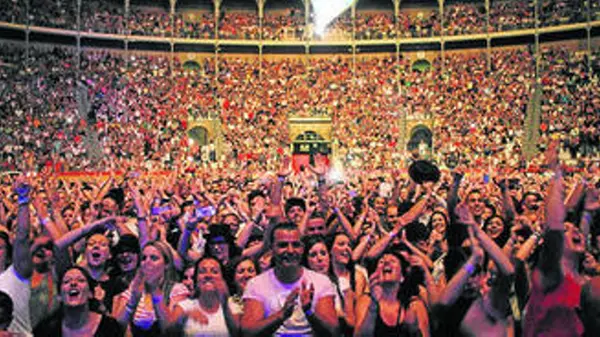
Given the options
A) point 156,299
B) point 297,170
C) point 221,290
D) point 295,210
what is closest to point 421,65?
point 297,170

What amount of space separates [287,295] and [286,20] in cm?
4155

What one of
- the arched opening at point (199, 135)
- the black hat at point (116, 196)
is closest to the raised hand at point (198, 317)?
the black hat at point (116, 196)

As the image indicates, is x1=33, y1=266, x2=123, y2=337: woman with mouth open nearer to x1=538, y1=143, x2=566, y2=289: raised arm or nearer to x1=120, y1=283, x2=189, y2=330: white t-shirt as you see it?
x1=120, y1=283, x2=189, y2=330: white t-shirt

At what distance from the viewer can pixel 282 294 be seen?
4.05m

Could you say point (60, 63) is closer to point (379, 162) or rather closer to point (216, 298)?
point (379, 162)

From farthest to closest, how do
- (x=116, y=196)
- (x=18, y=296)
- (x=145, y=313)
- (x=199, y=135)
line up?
(x=199, y=135)
(x=116, y=196)
(x=18, y=296)
(x=145, y=313)

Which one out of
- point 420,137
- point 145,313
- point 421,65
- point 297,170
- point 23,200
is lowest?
point 145,313

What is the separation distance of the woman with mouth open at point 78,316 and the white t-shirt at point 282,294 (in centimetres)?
104

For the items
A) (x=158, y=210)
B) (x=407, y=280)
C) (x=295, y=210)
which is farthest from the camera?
(x=158, y=210)

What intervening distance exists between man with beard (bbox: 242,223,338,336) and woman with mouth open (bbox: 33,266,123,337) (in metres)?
1.03

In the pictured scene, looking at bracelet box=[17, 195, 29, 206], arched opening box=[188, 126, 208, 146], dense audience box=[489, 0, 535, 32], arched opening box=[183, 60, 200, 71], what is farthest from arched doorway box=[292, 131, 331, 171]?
bracelet box=[17, 195, 29, 206]

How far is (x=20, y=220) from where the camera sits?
5.11 meters

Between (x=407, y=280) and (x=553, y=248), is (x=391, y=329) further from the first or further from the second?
(x=553, y=248)

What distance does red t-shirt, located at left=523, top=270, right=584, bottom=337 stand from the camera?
13.6ft
